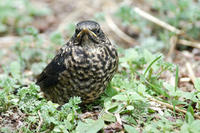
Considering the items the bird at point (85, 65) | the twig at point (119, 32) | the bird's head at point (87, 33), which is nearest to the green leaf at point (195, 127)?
the bird at point (85, 65)

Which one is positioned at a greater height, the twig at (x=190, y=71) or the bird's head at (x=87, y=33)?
the bird's head at (x=87, y=33)

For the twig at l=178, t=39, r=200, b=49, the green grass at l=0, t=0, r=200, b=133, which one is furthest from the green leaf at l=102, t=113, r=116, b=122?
the twig at l=178, t=39, r=200, b=49

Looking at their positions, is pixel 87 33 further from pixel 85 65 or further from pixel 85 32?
pixel 85 65

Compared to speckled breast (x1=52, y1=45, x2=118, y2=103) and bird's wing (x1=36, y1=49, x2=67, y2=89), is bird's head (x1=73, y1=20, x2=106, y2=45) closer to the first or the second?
speckled breast (x1=52, y1=45, x2=118, y2=103)

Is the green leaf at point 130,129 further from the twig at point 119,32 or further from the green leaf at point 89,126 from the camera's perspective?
the twig at point 119,32

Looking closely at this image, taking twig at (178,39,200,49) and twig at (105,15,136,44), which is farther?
twig at (105,15,136,44)

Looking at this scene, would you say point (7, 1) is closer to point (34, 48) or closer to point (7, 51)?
point (7, 51)

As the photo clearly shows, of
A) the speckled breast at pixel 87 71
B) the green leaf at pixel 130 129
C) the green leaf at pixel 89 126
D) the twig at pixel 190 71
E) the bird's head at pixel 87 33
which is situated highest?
the bird's head at pixel 87 33

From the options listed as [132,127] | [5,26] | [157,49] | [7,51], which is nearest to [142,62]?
[132,127]

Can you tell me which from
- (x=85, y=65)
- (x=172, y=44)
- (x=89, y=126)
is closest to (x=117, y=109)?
(x=89, y=126)
